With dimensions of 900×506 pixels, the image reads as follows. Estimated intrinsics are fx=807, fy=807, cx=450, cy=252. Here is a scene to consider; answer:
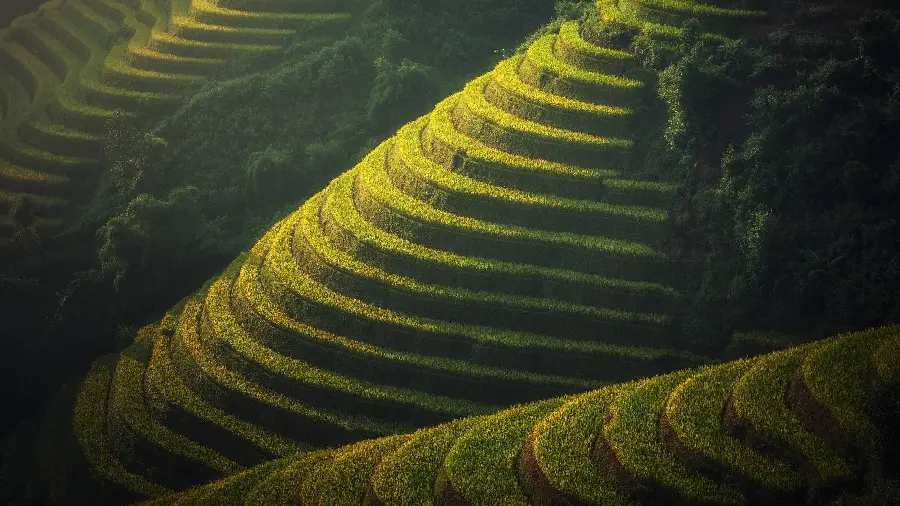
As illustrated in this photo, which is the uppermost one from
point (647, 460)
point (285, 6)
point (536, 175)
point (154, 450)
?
point (285, 6)

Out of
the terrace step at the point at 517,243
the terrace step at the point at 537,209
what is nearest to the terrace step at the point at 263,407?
the terrace step at the point at 517,243

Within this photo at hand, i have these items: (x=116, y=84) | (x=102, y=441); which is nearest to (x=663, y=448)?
(x=102, y=441)

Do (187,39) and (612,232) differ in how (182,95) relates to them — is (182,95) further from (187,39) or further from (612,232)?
(612,232)

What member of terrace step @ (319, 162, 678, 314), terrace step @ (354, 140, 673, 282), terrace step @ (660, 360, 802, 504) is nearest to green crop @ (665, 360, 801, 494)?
terrace step @ (660, 360, 802, 504)

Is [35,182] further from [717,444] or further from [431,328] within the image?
[717,444]

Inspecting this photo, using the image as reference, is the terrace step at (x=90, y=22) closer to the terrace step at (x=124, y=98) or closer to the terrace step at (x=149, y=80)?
the terrace step at (x=149, y=80)
